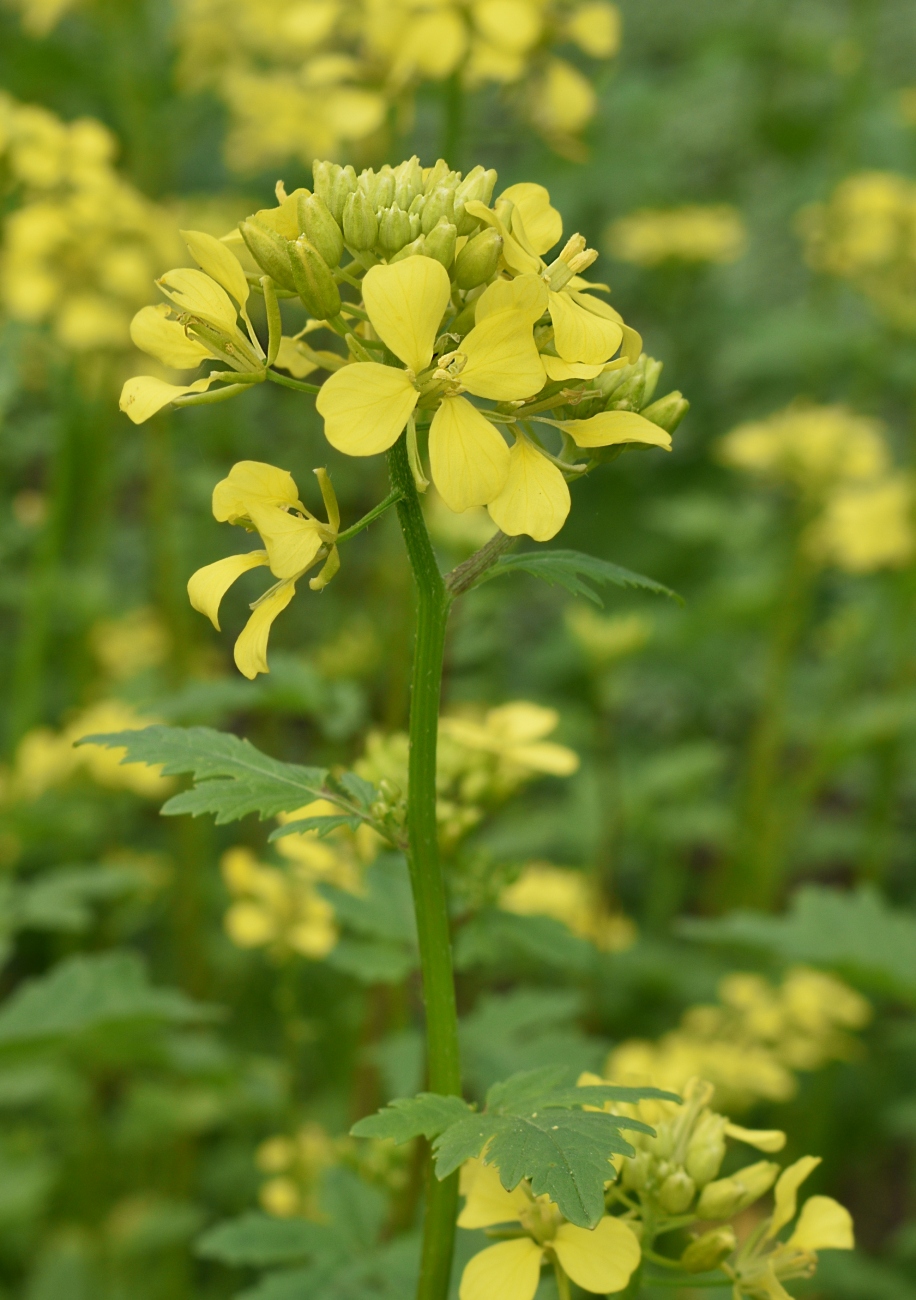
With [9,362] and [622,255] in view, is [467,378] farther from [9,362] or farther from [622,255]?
[622,255]

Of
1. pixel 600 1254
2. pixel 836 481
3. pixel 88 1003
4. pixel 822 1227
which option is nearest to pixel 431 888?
pixel 600 1254

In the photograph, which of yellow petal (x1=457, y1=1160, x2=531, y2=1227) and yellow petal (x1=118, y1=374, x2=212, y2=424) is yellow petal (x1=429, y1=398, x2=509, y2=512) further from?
yellow petal (x1=457, y1=1160, x2=531, y2=1227)

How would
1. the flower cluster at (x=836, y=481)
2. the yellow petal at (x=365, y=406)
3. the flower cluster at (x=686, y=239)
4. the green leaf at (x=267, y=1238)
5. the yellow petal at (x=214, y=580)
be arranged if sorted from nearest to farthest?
1. the yellow petal at (x=365, y=406)
2. the yellow petal at (x=214, y=580)
3. the green leaf at (x=267, y=1238)
4. the flower cluster at (x=836, y=481)
5. the flower cluster at (x=686, y=239)

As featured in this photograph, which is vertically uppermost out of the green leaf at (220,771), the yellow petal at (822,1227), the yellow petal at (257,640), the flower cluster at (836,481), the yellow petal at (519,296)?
the flower cluster at (836,481)

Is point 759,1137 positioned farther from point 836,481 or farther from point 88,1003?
point 836,481

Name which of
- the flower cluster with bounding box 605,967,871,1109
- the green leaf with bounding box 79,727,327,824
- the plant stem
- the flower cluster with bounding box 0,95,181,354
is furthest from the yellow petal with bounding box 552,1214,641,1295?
the flower cluster with bounding box 0,95,181,354

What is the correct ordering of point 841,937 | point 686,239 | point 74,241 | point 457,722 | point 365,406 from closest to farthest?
point 365,406 < point 457,722 < point 841,937 < point 74,241 < point 686,239

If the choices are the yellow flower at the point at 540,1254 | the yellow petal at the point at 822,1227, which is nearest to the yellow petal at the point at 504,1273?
the yellow flower at the point at 540,1254

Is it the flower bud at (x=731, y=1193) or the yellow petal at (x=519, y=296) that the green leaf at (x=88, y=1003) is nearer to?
the flower bud at (x=731, y=1193)
